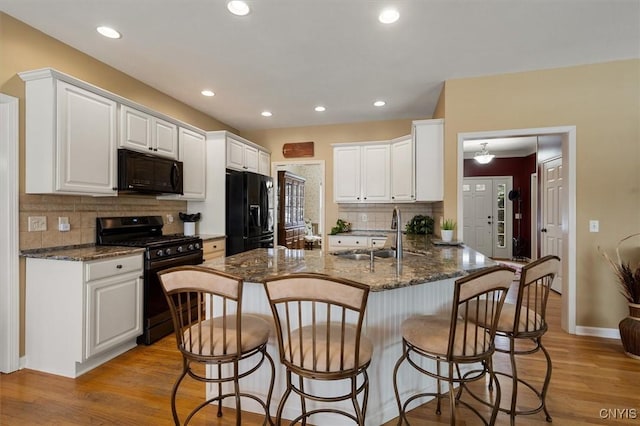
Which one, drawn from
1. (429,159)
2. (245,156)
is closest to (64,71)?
(245,156)

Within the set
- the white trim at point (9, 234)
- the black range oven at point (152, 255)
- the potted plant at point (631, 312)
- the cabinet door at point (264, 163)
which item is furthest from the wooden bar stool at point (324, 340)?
the cabinet door at point (264, 163)

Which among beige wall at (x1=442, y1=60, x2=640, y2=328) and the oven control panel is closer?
the oven control panel

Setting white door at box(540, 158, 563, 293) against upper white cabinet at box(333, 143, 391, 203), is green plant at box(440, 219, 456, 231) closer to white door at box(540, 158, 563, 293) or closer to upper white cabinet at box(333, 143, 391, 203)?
upper white cabinet at box(333, 143, 391, 203)

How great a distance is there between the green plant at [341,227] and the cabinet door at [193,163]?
2.08 m

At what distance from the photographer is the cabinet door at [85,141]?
249 cm

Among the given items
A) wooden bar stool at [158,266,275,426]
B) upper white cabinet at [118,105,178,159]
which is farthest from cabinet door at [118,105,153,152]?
wooden bar stool at [158,266,275,426]

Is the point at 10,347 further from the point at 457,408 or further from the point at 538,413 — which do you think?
the point at 538,413

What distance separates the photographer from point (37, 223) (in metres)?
2.54

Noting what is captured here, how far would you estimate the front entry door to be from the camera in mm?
7766

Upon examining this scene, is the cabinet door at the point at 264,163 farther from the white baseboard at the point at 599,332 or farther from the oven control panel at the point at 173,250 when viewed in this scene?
the white baseboard at the point at 599,332

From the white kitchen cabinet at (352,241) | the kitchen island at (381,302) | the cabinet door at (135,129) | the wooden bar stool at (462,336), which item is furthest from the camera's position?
the white kitchen cabinet at (352,241)

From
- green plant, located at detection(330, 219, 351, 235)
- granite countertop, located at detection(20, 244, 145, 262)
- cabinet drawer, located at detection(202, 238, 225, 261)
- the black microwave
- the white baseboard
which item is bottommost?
the white baseboard

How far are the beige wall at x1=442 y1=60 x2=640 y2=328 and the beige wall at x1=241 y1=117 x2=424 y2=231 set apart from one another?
193cm

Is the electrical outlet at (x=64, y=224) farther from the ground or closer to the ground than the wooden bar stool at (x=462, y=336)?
farther from the ground
